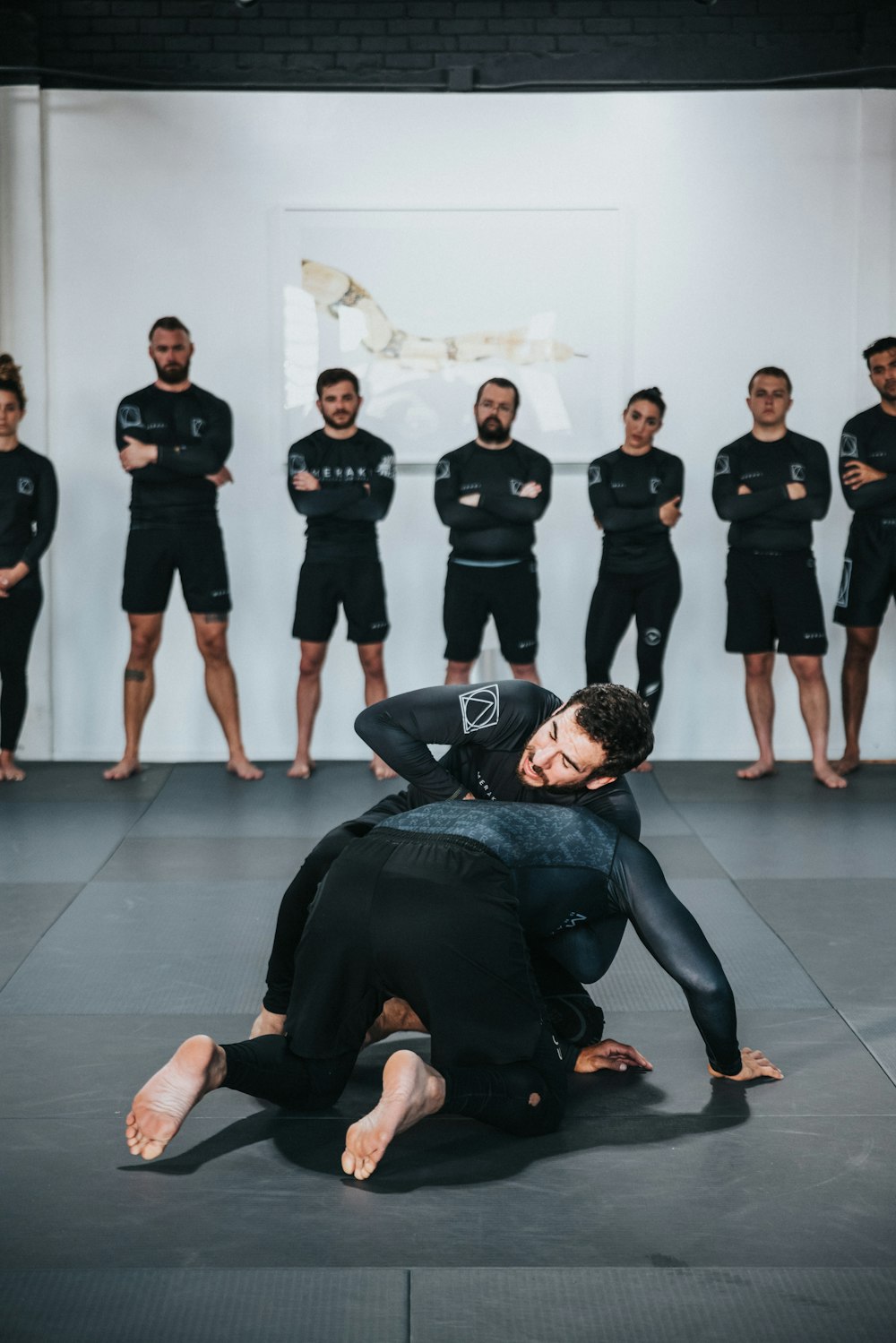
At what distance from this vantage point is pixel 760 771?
19.0ft

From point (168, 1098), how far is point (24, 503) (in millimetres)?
3775

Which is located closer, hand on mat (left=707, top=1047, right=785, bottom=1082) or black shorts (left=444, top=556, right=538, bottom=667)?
hand on mat (left=707, top=1047, right=785, bottom=1082)

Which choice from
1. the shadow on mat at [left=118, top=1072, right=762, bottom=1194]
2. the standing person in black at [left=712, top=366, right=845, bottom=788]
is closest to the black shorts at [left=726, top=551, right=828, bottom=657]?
the standing person in black at [left=712, top=366, right=845, bottom=788]

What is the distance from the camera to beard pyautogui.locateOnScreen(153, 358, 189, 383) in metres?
5.54

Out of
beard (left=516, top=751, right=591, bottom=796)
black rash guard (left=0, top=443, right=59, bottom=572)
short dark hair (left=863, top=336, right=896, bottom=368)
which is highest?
short dark hair (left=863, top=336, right=896, bottom=368)

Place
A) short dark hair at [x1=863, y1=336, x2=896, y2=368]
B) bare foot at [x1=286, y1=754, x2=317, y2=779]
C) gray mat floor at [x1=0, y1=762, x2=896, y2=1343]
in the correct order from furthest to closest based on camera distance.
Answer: bare foot at [x1=286, y1=754, x2=317, y2=779], short dark hair at [x1=863, y1=336, x2=896, y2=368], gray mat floor at [x1=0, y1=762, x2=896, y2=1343]

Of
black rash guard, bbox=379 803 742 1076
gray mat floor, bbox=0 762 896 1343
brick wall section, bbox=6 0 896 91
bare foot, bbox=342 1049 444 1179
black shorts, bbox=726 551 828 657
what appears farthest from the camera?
brick wall section, bbox=6 0 896 91

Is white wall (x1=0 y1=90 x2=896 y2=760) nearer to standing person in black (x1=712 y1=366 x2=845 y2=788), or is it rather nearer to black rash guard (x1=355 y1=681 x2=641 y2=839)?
standing person in black (x1=712 y1=366 x2=845 y2=788)

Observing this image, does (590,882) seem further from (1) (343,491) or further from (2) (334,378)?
(2) (334,378)

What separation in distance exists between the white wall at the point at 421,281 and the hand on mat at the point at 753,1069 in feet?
11.9

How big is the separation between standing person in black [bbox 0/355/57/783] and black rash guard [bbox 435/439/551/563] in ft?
5.06

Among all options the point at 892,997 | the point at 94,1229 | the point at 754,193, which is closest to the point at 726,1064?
the point at 892,997

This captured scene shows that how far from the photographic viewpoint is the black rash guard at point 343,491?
5.54 m

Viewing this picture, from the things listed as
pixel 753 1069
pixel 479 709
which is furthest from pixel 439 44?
pixel 753 1069
